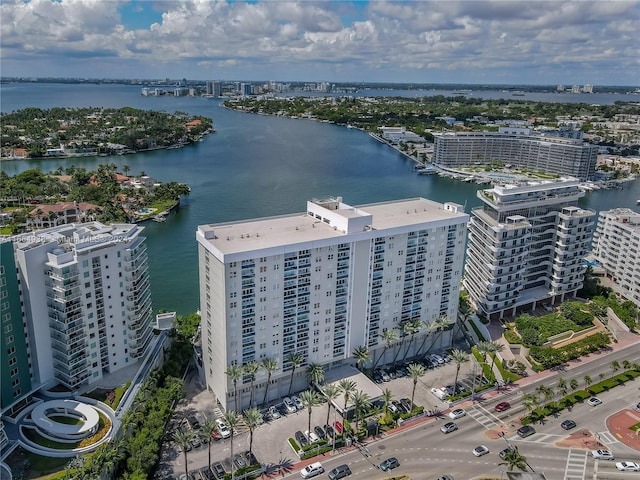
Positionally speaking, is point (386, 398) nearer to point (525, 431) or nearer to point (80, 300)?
point (525, 431)

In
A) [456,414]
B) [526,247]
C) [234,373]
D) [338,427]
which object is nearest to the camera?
[234,373]

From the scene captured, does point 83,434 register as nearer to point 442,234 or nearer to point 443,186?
point 442,234

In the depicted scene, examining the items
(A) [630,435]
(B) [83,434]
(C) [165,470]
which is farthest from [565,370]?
(B) [83,434]

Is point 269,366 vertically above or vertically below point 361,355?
above

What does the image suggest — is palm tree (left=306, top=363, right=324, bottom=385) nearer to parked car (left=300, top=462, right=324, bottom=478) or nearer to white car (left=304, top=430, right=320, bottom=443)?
white car (left=304, top=430, right=320, bottom=443)

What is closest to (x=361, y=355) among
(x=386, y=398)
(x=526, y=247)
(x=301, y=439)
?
(x=386, y=398)
